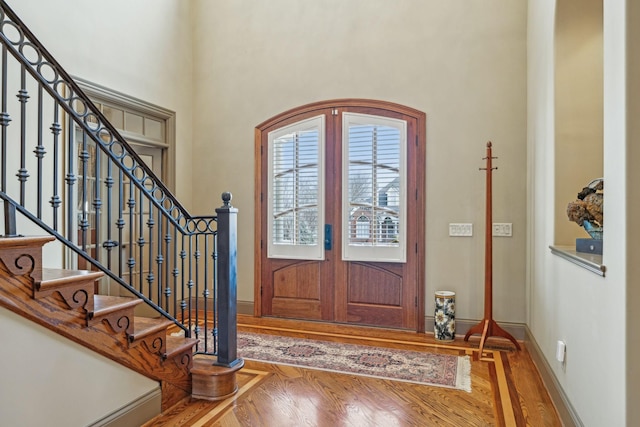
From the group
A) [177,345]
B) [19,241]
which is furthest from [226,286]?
[19,241]

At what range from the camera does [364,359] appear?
3592 millimetres

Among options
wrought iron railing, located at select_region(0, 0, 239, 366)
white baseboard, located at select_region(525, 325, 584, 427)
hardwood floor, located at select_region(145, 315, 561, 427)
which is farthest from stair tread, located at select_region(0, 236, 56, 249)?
white baseboard, located at select_region(525, 325, 584, 427)

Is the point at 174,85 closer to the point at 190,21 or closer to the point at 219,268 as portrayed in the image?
the point at 190,21

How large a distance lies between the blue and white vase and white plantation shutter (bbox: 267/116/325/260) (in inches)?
51.5

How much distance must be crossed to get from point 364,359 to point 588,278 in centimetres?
193

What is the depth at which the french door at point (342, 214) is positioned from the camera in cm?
446

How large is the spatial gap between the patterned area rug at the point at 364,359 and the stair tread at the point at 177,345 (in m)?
0.90

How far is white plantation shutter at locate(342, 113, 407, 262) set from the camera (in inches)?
177

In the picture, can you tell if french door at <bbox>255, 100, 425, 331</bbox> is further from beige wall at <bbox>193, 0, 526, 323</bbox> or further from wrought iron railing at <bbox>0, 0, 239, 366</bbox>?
wrought iron railing at <bbox>0, 0, 239, 366</bbox>

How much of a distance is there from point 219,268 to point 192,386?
0.78 metres

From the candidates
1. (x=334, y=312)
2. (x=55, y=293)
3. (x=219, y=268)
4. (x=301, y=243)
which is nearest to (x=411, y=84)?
(x=301, y=243)

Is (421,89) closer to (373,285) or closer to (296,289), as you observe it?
(373,285)

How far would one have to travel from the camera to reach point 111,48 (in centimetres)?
420

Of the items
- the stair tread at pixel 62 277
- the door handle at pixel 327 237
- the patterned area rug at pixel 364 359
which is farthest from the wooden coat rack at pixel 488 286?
the stair tread at pixel 62 277
